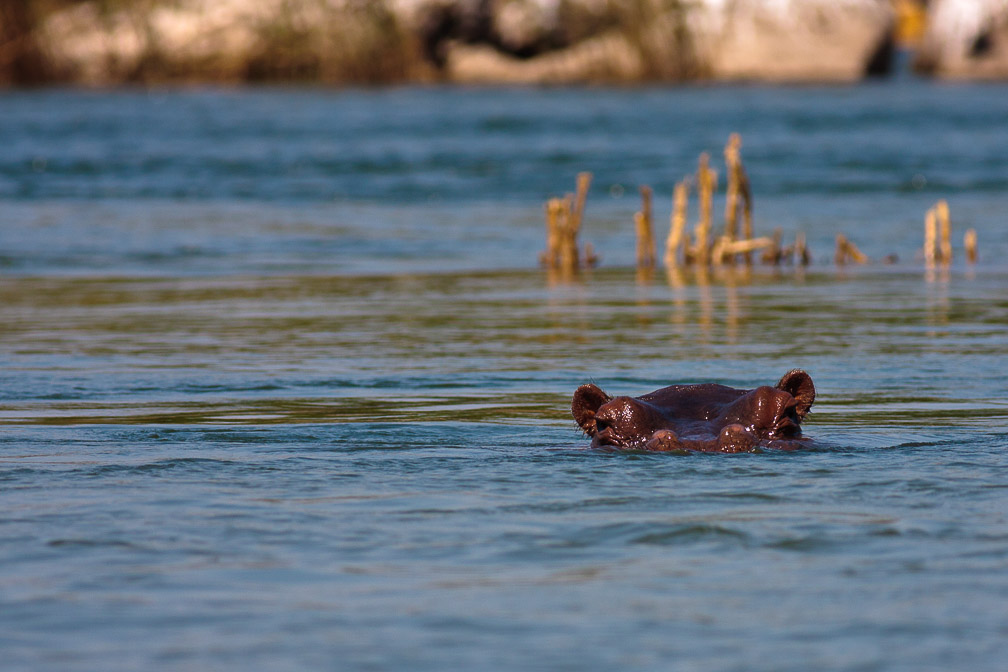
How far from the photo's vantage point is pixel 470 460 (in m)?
6.48

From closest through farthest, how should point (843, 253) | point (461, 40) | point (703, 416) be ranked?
1. point (703, 416)
2. point (843, 253)
3. point (461, 40)

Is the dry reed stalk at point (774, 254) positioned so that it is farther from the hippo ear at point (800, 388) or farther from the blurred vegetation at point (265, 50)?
the blurred vegetation at point (265, 50)

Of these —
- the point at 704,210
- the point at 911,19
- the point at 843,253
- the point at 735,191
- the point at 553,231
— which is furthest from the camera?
the point at 911,19

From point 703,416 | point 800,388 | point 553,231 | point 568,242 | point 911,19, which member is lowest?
point 703,416

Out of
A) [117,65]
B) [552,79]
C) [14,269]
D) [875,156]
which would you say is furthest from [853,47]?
[14,269]

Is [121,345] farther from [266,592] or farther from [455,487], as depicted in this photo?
[266,592]

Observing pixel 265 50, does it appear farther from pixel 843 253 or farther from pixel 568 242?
pixel 843 253

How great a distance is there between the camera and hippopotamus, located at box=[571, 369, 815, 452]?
610cm

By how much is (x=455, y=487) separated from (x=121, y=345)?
5.20 metres

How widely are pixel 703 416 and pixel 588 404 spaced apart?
0.44 metres

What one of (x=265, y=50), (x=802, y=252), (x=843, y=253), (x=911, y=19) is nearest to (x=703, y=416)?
(x=802, y=252)

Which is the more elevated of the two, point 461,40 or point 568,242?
point 461,40

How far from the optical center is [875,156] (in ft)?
100

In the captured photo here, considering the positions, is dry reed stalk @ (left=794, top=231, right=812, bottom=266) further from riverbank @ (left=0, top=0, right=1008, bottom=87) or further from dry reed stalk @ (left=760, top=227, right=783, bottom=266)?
riverbank @ (left=0, top=0, right=1008, bottom=87)
